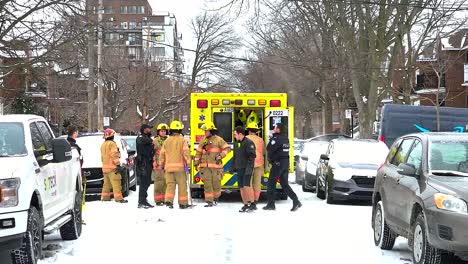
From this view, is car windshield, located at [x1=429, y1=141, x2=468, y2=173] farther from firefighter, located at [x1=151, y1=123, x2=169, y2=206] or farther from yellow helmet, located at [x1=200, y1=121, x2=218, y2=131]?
firefighter, located at [x1=151, y1=123, x2=169, y2=206]

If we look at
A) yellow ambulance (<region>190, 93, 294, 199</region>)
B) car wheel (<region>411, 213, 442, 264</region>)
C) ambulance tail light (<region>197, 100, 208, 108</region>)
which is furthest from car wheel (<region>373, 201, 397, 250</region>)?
ambulance tail light (<region>197, 100, 208, 108</region>)

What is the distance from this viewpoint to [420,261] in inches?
262

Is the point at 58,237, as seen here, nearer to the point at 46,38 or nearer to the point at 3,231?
the point at 3,231

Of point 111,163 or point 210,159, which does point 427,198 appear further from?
point 111,163

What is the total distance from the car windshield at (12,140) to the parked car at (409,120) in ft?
52.2

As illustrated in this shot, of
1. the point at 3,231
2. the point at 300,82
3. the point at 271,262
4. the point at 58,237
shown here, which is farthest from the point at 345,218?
the point at 300,82

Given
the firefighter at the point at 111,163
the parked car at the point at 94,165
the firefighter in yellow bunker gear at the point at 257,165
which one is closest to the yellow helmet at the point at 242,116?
the firefighter in yellow bunker gear at the point at 257,165

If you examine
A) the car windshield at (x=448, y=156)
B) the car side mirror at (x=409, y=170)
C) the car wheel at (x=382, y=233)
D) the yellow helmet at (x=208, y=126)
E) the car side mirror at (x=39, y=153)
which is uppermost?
the yellow helmet at (x=208, y=126)

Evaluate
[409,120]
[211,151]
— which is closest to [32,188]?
[211,151]

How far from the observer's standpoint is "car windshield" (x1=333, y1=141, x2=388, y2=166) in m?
14.7

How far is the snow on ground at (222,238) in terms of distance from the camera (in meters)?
7.83

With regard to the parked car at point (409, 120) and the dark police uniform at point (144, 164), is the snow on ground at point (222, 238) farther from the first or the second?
the parked car at point (409, 120)

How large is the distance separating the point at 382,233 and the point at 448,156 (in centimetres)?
161

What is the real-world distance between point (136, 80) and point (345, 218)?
3664cm
